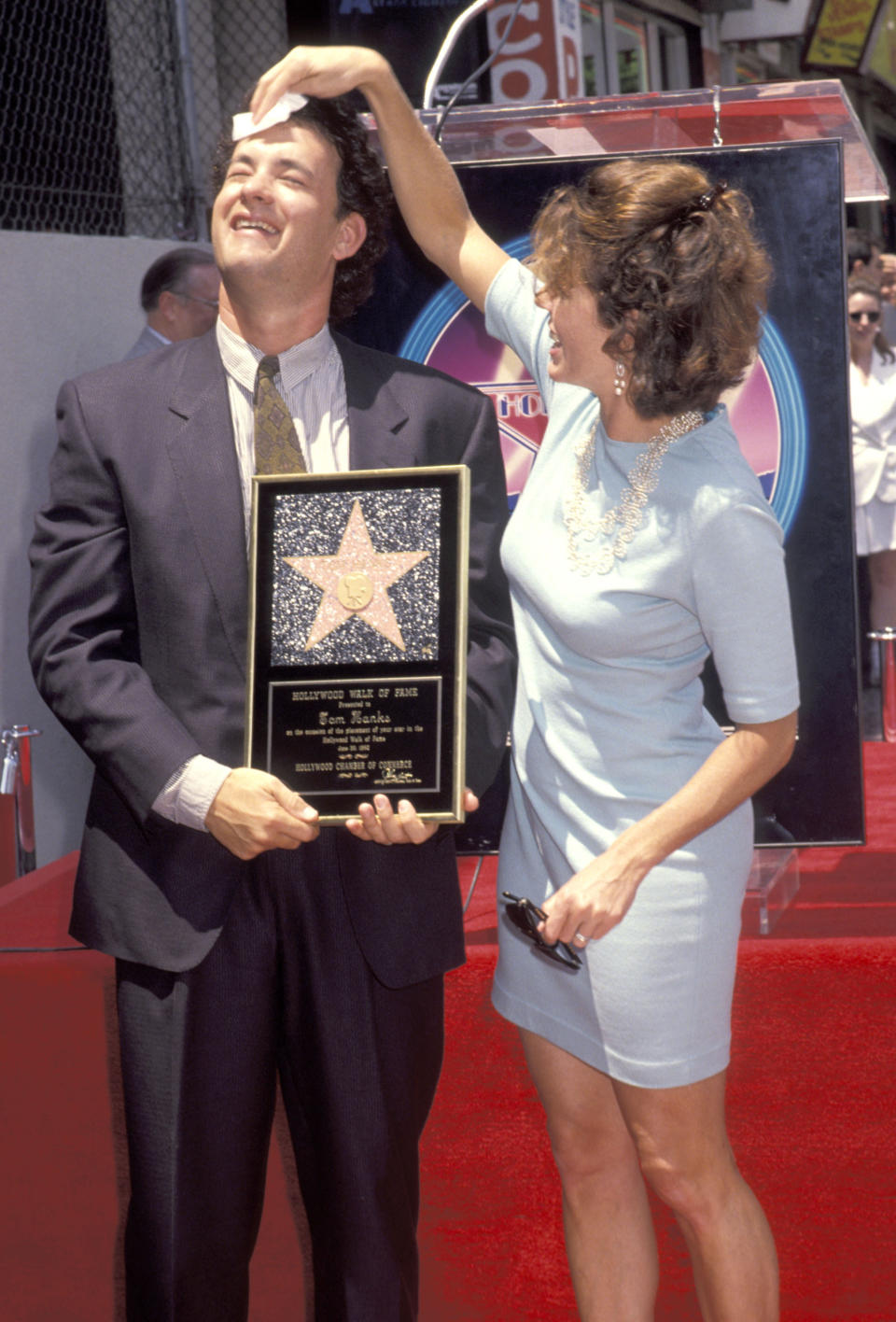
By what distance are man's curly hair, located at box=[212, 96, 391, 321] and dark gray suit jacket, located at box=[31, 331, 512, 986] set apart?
249mm

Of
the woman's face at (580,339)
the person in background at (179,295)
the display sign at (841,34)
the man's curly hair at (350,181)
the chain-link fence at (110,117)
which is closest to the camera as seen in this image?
the woman's face at (580,339)

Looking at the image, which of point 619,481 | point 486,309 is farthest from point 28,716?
point 619,481

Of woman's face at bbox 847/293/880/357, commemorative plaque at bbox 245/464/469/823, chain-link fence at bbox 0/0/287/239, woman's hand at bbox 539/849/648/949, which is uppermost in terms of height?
chain-link fence at bbox 0/0/287/239

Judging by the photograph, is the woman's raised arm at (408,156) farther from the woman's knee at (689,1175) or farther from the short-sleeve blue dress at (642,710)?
the woman's knee at (689,1175)

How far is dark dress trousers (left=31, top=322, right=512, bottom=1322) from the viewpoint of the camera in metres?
1.72

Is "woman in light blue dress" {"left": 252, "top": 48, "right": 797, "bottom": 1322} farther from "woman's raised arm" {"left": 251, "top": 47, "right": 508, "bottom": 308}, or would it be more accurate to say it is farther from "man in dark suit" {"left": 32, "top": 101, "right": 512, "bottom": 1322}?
"man in dark suit" {"left": 32, "top": 101, "right": 512, "bottom": 1322}

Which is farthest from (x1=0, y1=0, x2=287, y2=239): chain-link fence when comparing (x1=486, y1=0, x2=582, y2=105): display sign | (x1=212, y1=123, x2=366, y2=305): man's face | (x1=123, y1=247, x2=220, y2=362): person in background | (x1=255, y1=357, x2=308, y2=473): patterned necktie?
(x1=255, y1=357, x2=308, y2=473): patterned necktie

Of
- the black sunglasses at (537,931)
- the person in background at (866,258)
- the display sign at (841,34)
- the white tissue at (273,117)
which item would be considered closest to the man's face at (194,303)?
the person in background at (866,258)

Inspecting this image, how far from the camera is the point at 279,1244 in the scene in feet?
7.54

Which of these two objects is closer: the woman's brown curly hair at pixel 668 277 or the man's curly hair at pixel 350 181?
the woman's brown curly hair at pixel 668 277

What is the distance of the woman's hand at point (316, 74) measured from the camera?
1747 mm

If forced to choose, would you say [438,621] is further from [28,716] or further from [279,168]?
[28,716]

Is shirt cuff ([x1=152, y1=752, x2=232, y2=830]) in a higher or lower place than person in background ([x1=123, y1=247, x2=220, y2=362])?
lower

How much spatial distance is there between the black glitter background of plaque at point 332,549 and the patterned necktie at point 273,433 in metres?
0.10
